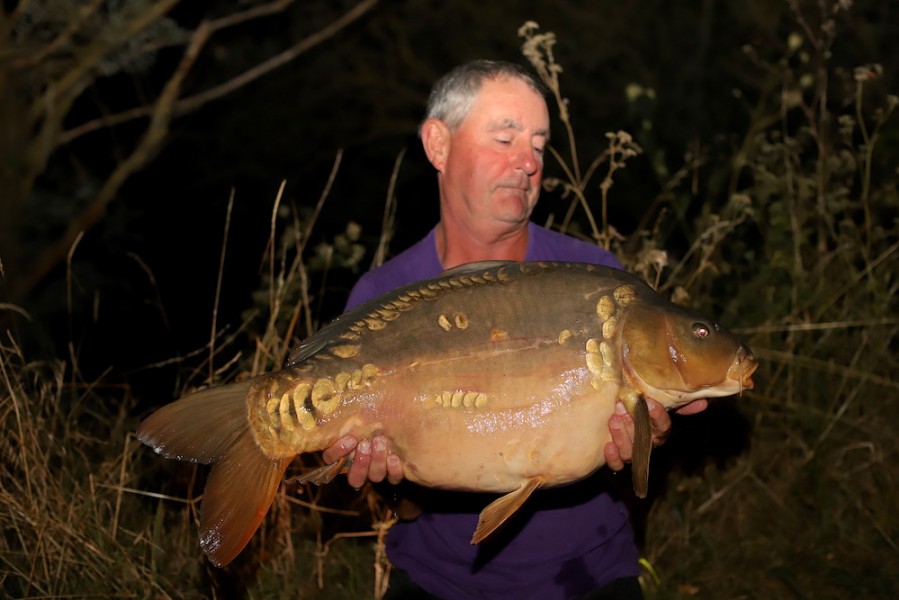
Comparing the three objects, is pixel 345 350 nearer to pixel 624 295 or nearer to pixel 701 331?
pixel 624 295

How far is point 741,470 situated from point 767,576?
371 millimetres

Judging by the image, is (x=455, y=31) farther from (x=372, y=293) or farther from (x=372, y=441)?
(x=372, y=441)

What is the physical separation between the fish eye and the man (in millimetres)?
537

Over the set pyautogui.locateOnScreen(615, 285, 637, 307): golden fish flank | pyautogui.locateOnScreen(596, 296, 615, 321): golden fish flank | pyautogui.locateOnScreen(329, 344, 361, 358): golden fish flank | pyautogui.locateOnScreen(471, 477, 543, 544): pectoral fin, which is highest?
pyautogui.locateOnScreen(615, 285, 637, 307): golden fish flank

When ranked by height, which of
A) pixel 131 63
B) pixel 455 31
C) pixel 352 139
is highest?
pixel 131 63

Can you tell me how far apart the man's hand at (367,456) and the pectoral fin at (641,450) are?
0.41 m

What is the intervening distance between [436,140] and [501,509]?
3.06 ft

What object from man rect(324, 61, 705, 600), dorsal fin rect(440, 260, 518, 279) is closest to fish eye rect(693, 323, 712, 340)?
dorsal fin rect(440, 260, 518, 279)

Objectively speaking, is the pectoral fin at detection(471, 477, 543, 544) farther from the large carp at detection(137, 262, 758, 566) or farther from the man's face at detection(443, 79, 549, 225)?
the man's face at detection(443, 79, 549, 225)

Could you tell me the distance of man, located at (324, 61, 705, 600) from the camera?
86.7 inches

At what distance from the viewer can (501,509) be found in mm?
1844

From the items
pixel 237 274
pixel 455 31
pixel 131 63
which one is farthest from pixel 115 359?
pixel 455 31

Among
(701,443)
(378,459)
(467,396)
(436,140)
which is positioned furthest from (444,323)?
(701,443)

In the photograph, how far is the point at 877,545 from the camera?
9.73ft
